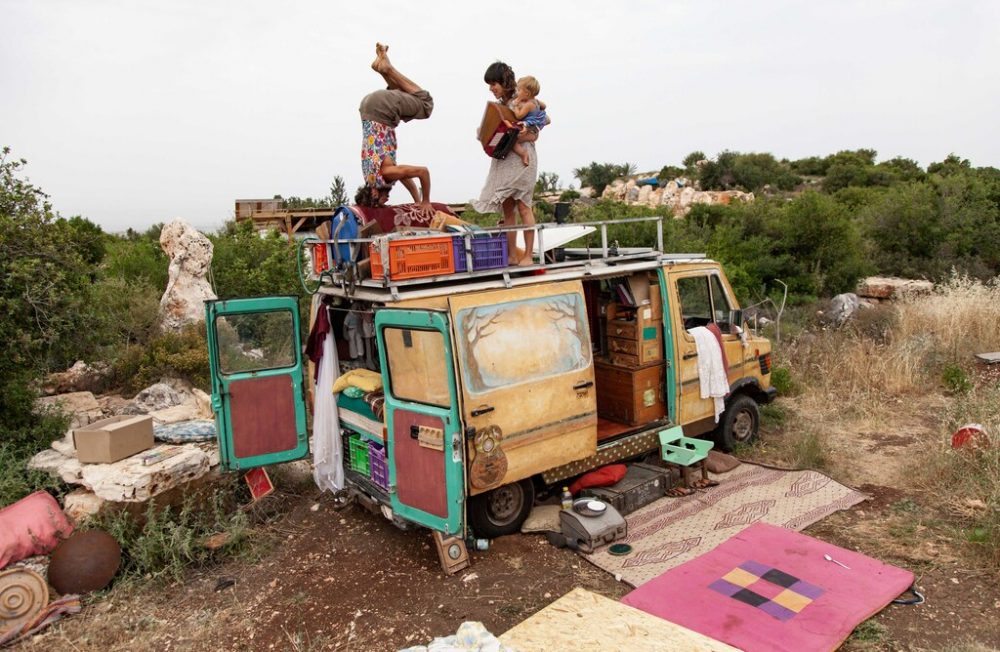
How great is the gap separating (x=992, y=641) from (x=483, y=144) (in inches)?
196

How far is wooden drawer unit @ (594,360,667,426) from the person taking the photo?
21.0 feet

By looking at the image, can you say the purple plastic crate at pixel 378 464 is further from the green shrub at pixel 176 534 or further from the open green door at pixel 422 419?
the green shrub at pixel 176 534

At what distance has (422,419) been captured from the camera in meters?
4.75

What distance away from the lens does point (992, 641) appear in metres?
3.97

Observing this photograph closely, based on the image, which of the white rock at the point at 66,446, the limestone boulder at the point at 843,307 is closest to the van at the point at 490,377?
the white rock at the point at 66,446

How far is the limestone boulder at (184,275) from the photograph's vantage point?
11297mm

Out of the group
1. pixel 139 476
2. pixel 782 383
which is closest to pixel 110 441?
pixel 139 476

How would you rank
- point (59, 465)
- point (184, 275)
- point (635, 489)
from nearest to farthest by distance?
point (635, 489)
point (59, 465)
point (184, 275)

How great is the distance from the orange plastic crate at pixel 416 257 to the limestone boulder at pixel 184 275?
25.0 ft

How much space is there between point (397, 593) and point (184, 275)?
28.2 ft

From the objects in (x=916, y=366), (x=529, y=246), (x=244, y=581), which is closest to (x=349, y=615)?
(x=244, y=581)

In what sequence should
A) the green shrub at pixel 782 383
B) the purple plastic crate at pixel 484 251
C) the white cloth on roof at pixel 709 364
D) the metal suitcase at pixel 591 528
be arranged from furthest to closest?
the green shrub at pixel 782 383, the white cloth on roof at pixel 709 364, the metal suitcase at pixel 591 528, the purple plastic crate at pixel 484 251

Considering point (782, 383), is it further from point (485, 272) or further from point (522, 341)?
point (485, 272)

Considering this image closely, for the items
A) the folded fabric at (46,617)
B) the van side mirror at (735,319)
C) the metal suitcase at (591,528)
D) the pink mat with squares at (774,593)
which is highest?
the van side mirror at (735,319)
